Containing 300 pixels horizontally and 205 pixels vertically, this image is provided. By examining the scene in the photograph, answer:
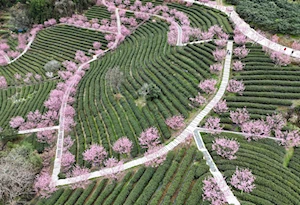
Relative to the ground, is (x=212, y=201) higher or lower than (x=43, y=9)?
lower

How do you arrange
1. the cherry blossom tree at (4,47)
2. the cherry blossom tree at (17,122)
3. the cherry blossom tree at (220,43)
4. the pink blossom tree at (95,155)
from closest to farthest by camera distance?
the pink blossom tree at (95,155)
the cherry blossom tree at (17,122)
the cherry blossom tree at (220,43)
the cherry blossom tree at (4,47)

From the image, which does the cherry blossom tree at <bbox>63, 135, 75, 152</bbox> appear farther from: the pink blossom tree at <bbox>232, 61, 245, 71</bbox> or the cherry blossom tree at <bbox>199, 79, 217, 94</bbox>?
the pink blossom tree at <bbox>232, 61, 245, 71</bbox>

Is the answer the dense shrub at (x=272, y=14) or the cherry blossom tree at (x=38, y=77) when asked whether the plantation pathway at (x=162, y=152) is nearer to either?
the dense shrub at (x=272, y=14)

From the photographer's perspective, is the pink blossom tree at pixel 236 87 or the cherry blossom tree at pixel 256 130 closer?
the cherry blossom tree at pixel 256 130

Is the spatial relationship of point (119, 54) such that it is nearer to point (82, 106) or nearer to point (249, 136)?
point (82, 106)

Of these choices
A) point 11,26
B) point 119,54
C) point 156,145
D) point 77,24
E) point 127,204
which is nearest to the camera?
point 127,204

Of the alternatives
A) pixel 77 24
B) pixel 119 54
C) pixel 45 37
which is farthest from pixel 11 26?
pixel 119 54

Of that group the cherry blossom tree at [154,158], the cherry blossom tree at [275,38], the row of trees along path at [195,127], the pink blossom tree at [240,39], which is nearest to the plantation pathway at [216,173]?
the row of trees along path at [195,127]
